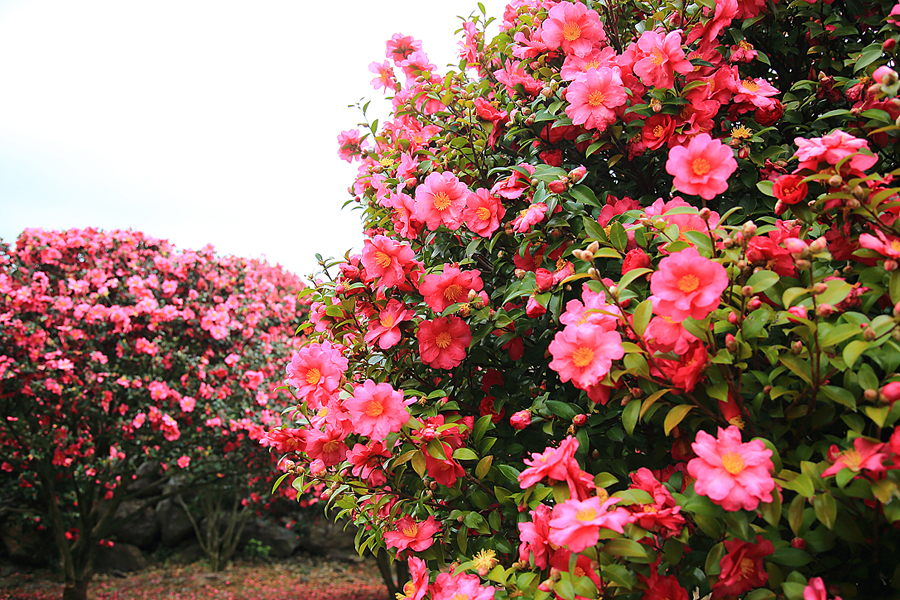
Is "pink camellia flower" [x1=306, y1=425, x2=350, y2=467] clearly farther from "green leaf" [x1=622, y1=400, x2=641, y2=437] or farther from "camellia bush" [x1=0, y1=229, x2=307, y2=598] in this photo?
"camellia bush" [x1=0, y1=229, x2=307, y2=598]

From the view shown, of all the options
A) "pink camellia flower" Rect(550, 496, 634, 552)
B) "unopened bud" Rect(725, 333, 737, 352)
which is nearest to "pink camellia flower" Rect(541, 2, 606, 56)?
"unopened bud" Rect(725, 333, 737, 352)

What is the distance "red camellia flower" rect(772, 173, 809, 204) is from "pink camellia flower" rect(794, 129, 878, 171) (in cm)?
5

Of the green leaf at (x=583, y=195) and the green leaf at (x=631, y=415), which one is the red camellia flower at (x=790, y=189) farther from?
the green leaf at (x=631, y=415)

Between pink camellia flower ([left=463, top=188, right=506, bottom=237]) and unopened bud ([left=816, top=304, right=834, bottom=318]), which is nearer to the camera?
unopened bud ([left=816, top=304, right=834, bottom=318])

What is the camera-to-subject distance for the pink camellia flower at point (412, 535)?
133cm

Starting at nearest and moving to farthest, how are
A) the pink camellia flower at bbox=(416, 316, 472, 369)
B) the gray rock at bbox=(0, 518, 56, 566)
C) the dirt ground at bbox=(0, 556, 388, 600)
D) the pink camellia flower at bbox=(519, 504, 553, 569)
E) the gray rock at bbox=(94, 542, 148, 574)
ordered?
the pink camellia flower at bbox=(519, 504, 553, 569), the pink camellia flower at bbox=(416, 316, 472, 369), the dirt ground at bbox=(0, 556, 388, 600), the gray rock at bbox=(0, 518, 56, 566), the gray rock at bbox=(94, 542, 148, 574)

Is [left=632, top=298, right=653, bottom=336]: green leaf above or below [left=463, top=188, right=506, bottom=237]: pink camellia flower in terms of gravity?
below

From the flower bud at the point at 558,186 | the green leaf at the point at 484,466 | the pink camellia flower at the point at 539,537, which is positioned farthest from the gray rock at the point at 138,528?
the flower bud at the point at 558,186

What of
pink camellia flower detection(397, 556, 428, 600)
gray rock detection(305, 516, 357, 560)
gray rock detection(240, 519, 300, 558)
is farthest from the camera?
gray rock detection(305, 516, 357, 560)

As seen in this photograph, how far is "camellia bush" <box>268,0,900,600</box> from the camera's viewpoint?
0.89m

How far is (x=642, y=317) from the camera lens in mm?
936

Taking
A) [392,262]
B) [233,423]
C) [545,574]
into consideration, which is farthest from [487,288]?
[233,423]

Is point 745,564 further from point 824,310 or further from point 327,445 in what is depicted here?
point 327,445

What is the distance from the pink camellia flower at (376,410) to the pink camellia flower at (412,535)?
1.07 feet
